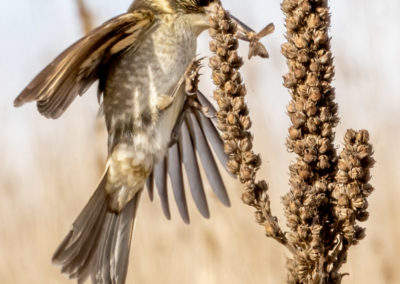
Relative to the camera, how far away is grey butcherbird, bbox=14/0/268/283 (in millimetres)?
3283

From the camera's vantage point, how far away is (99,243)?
3.59m

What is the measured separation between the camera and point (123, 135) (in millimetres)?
3445

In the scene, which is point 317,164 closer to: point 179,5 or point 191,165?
point 179,5

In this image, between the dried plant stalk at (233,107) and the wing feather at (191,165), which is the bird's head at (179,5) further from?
the dried plant stalk at (233,107)

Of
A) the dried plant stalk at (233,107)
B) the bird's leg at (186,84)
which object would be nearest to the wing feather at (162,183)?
the bird's leg at (186,84)

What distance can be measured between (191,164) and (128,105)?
0.72m

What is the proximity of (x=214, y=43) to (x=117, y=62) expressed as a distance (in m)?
0.92

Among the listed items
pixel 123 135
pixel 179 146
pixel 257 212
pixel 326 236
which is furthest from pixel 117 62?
pixel 326 236

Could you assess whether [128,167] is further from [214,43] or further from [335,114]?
[335,114]

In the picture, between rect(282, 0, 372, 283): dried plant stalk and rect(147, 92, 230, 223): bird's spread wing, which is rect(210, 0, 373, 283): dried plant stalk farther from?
rect(147, 92, 230, 223): bird's spread wing

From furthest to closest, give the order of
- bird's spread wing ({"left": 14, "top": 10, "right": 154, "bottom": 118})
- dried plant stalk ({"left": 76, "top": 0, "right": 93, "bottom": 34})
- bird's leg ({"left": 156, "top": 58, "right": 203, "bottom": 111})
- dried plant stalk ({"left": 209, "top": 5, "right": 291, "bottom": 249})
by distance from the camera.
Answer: dried plant stalk ({"left": 76, "top": 0, "right": 93, "bottom": 34}) → bird's leg ({"left": 156, "top": 58, "right": 203, "bottom": 111}) → bird's spread wing ({"left": 14, "top": 10, "right": 154, "bottom": 118}) → dried plant stalk ({"left": 209, "top": 5, "right": 291, "bottom": 249})

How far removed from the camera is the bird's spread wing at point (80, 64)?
2826 mm

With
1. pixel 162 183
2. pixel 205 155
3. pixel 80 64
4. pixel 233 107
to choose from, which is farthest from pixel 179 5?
pixel 233 107

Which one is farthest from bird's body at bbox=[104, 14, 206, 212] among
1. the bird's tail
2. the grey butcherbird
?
the bird's tail
